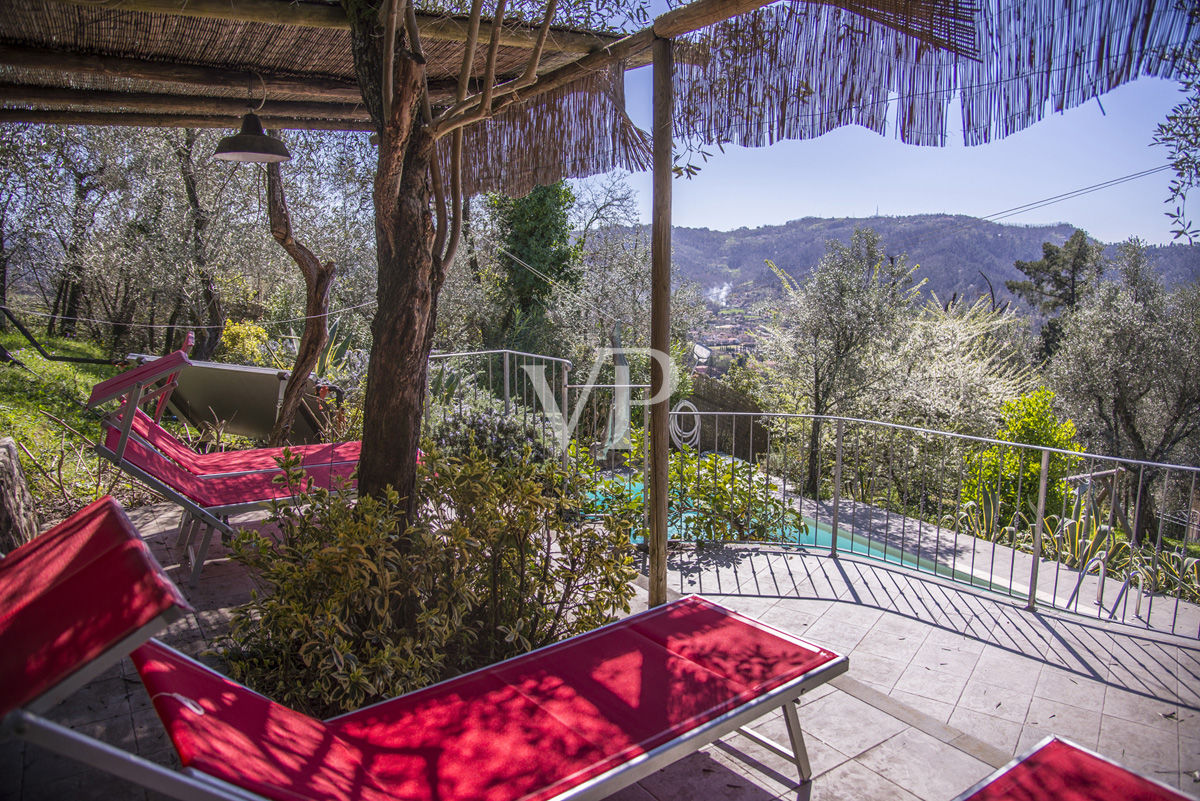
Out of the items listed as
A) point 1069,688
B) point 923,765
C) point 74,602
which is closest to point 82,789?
point 74,602

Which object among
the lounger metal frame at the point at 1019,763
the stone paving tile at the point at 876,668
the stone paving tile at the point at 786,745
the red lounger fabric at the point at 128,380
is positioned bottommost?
the stone paving tile at the point at 876,668

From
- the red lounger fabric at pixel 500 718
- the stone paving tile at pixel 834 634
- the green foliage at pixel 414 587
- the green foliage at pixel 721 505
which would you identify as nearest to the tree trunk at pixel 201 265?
the green foliage at pixel 721 505

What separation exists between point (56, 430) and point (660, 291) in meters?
6.55

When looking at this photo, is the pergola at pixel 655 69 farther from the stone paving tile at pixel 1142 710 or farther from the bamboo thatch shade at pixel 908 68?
the stone paving tile at pixel 1142 710

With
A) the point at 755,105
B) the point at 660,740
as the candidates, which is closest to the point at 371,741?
the point at 660,740

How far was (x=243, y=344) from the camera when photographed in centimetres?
1019

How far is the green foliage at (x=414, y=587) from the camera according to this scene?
232 cm

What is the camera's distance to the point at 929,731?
2551 millimetres

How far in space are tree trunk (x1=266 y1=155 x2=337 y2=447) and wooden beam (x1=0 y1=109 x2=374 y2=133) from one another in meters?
0.41

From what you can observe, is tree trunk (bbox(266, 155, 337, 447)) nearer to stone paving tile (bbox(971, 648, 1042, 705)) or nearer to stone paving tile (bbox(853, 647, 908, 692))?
stone paving tile (bbox(853, 647, 908, 692))

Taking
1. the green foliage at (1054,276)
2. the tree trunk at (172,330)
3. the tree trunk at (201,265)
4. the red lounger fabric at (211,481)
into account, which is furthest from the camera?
the green foliage at (1054,276)

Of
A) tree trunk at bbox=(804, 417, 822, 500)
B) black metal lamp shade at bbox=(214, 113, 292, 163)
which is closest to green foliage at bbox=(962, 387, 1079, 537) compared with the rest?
tree trunk at bbox=(804, 417, 822, 500)

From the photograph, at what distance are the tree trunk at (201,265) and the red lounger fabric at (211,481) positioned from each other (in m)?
5.83

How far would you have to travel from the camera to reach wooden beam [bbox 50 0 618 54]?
2.86 meters
